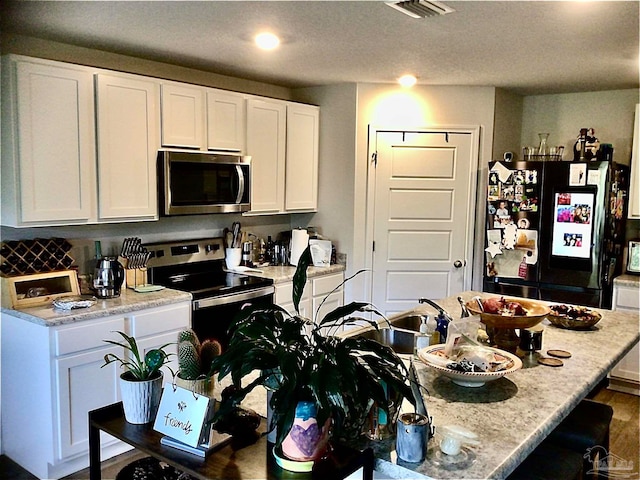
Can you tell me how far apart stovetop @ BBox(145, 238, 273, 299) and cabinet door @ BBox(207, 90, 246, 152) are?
763mm

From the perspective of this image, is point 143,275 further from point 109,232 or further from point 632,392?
point 632,392

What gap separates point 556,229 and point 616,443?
5.17 feet

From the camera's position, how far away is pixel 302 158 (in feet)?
15.4

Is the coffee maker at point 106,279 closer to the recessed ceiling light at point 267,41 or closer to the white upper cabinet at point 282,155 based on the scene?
the white upper cabinet at point 282,155

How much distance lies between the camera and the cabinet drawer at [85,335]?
2.79 metres

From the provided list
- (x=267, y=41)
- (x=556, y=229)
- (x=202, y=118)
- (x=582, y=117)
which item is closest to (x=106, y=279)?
(x=202, y=118)

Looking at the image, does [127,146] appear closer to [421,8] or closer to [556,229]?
[421,8]

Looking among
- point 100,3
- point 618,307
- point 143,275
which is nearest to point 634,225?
point 618,307

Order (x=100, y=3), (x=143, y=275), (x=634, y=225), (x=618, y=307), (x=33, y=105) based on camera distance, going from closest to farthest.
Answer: (x=100, y=3) → (x=33, y=105) → (x=143, y=275) → (x=618, y=307) → (x=634, y=225)

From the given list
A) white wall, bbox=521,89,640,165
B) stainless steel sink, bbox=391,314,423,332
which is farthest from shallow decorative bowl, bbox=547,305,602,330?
white wall, bbox=521,89,640,165

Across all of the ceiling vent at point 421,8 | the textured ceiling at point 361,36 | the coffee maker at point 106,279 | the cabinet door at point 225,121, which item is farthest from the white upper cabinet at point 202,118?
the ceiling vent at point 421,8

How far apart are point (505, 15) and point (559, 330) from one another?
1559 millimetres

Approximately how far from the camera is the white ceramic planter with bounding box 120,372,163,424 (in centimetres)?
157

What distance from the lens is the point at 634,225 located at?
4680 mm
